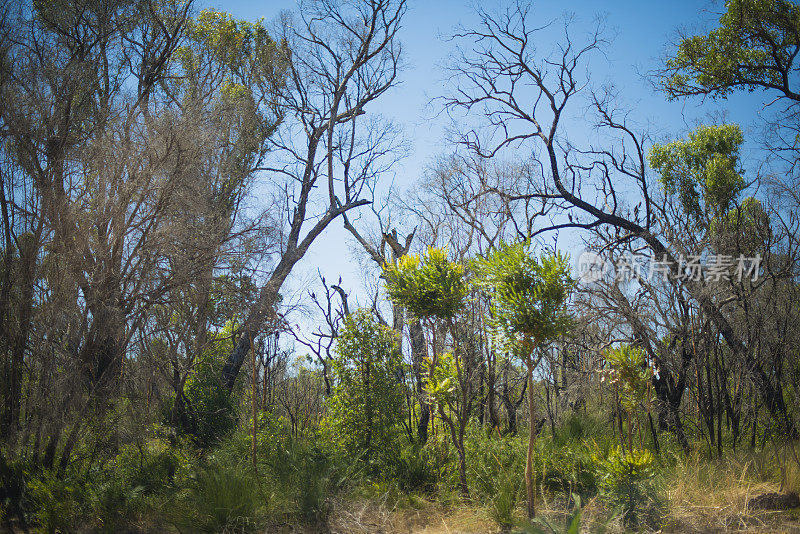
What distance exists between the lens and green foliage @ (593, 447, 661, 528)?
23.3 feet

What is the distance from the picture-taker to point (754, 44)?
9.55 m

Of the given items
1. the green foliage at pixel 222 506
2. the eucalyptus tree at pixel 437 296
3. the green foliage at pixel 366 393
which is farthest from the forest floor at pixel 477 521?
the green foliage at pixel 366 393

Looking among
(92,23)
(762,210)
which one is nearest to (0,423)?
(92,23)

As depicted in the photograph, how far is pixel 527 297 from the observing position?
715 cm

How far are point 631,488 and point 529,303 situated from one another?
290 centimetres

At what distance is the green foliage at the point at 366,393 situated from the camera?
992 centimetres

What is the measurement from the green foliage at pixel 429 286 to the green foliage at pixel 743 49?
6.31 metres

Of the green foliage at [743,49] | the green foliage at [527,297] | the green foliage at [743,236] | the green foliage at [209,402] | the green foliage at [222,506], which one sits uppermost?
the green foliage at [743,49]

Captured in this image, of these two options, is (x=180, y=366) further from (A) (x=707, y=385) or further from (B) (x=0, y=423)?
(A) (x=707, y=385)

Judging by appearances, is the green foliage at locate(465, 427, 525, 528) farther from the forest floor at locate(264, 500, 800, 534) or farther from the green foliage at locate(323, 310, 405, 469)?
the green foliage at locate(323, 310, 405, 469)

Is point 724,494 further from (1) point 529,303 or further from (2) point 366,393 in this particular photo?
(2) point 366,393

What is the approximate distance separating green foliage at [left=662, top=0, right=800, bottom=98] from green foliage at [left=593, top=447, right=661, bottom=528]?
718 cm

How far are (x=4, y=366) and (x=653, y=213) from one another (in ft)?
40.7

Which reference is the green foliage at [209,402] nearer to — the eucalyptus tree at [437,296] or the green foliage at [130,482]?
the green foliage at [130,482]
